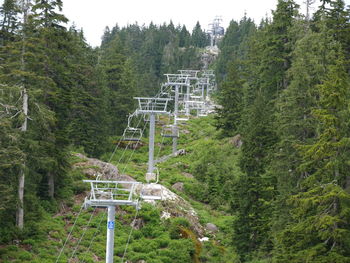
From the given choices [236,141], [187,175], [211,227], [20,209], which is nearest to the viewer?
[20,209]


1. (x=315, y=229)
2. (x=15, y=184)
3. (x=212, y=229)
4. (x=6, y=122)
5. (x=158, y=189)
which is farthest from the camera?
(x=212, y=229)

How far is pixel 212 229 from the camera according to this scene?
105ft

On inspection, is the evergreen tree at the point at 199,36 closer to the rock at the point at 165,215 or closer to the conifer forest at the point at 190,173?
the conifer forest at the point at 190,173

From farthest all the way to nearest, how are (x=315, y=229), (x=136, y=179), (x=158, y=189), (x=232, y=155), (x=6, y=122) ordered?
(x=232, y=155) < (x=136, y=179) < (x=158, y=189) < (x=6, y=122) < (x=315, y=229)

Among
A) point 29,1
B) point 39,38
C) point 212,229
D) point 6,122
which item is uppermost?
point 29,1

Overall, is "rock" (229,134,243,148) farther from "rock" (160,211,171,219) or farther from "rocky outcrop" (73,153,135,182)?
"rock" (160,211,171,219)

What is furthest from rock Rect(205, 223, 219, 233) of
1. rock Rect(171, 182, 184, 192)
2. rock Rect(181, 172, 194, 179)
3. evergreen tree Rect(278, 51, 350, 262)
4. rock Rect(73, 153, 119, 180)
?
evergreen tree Rect(278, 51, 350, 262)

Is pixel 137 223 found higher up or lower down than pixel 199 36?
lower down

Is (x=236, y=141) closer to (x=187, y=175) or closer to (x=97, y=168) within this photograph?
(x=187, y=175)

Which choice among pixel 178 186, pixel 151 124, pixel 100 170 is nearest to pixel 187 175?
pixel 178 186

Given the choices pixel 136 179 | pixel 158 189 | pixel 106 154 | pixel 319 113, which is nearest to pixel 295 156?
pixel 319 113

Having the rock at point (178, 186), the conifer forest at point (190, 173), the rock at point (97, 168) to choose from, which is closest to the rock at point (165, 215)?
the conifer forest at point (190, 173)

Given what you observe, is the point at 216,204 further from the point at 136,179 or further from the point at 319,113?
the point at 319,113

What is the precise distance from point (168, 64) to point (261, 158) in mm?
74204
